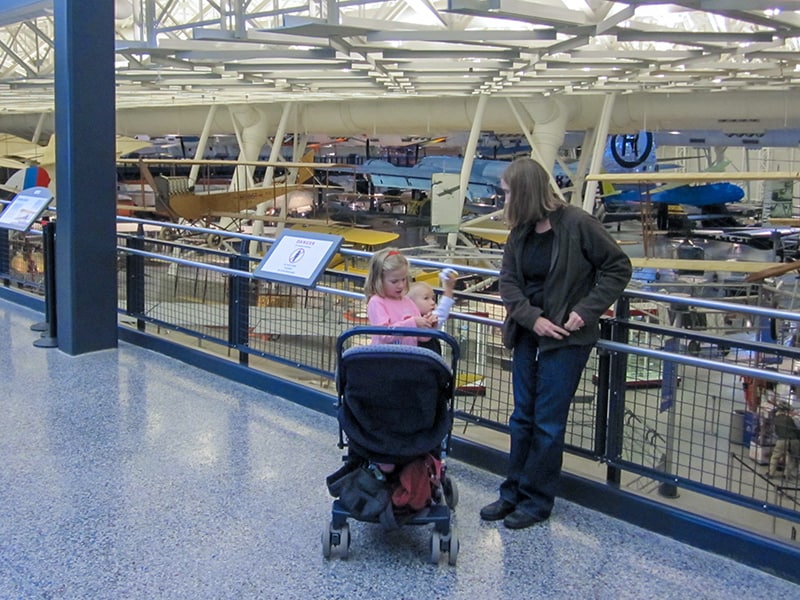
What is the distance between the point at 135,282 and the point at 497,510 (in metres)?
4.50

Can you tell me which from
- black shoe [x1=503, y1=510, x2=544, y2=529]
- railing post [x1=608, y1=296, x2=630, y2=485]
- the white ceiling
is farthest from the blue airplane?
black shoe [x1=503, y1=510, x2=544, y2=529]

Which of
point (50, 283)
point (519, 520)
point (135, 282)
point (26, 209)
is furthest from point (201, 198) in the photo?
point (519, 520)

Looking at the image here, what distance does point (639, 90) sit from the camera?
16.7 meters

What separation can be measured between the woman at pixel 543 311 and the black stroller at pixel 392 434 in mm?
463

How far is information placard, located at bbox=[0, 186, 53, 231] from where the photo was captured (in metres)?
7.05

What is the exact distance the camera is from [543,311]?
3.45 m

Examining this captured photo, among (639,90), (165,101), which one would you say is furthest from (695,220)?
(165,101)

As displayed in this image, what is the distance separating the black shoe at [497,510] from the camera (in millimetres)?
3588

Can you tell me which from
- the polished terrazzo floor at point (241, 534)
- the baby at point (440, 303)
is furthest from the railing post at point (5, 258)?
the baby at point (440, 303)

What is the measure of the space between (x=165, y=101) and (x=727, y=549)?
78.5 feet

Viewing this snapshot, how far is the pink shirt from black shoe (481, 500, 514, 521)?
803mm

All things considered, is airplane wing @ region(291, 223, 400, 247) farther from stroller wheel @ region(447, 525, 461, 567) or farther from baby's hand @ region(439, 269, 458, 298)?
stroller wheel @ region(447, 525, 461, 567)

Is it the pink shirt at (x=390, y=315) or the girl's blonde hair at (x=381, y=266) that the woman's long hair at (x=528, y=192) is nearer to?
the girl's blonde hair at (x=381, y=266)

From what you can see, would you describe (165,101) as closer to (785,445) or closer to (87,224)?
(87,224)
